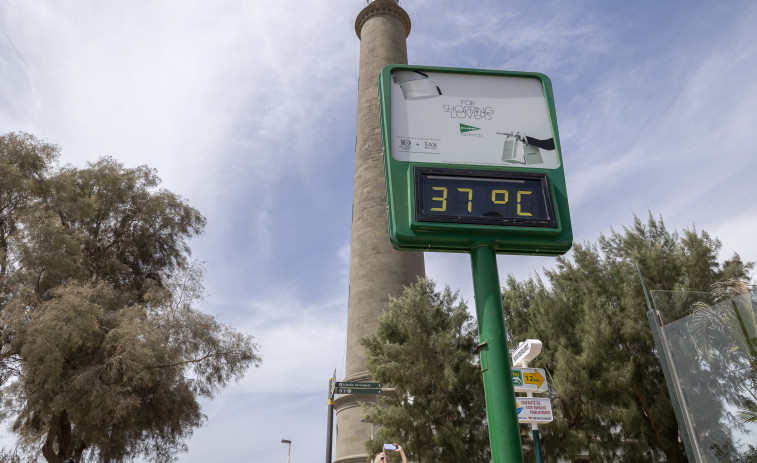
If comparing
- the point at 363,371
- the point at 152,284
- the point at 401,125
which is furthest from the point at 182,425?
the point at 401,125

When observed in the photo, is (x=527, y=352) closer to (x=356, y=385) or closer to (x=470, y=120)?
(x=470, y=120)

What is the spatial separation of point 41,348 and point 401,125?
47.7 ft

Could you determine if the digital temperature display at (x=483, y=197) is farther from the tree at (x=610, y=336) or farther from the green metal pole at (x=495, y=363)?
the tree at (x=610, y=336)

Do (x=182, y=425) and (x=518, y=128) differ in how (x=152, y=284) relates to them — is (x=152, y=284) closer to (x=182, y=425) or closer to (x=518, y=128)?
(x=182, y=425)

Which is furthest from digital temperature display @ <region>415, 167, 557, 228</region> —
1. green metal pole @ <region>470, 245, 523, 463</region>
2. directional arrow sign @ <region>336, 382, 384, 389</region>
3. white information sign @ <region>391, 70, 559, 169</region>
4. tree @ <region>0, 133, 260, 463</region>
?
tree @ <region>0, 133, 260, 463</region>

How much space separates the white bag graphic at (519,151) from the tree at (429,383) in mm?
10880

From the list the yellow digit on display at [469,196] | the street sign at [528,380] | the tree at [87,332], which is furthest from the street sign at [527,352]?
the tree at [87,332]

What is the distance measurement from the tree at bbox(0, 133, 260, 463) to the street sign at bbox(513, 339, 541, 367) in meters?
12.6

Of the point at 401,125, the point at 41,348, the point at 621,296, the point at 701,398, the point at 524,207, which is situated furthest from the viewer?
the point at 621,296

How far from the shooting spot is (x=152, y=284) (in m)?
22.3

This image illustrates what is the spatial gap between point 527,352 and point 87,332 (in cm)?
1434

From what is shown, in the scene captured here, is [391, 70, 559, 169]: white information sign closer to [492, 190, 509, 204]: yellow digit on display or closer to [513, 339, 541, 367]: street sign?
[492, 190, 509, 204]: yellow digit on display

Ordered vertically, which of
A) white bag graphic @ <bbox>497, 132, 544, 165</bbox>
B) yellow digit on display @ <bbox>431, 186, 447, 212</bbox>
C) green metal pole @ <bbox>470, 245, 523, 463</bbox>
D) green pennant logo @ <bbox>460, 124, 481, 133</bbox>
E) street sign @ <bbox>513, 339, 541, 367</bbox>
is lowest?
green metal pole @ <bbox>470, 245, 523, 463</bbox>

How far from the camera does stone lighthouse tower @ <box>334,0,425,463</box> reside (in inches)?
906
